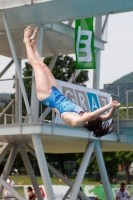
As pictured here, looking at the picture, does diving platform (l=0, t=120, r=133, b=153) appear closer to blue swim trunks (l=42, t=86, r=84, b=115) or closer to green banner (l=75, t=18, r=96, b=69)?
green banner (l=75, t=18, r=96, b=69)

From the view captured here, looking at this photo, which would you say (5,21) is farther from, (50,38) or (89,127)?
(89,127)

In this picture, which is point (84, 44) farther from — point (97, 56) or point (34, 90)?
point (34, 90)

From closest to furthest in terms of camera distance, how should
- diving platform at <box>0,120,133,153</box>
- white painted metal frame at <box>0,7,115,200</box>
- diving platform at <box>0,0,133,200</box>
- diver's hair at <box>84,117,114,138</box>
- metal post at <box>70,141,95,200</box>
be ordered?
diver's hair at <box>84,117,114,138</box> → diving platform at <box>0,0,133,200</box> → diving platform at <box>0,120,133,153</box> → white painted metal frame at <box>0,7,115,200</box> → metal post at <box>70,141,95,200</box>

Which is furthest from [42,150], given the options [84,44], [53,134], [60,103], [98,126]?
[98,126]

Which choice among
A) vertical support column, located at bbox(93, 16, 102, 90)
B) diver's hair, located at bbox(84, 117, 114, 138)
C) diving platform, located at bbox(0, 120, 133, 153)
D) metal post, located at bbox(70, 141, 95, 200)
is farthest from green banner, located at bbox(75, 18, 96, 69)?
diver's hair, located at bbox(84, 117, 114, 138)

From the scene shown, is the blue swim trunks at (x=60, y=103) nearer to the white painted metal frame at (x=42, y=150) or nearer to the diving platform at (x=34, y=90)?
the diving platform at (x=34, y=90)

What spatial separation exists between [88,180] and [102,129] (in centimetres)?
7464

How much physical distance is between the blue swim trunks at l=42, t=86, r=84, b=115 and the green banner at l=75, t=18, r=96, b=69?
12.6 m

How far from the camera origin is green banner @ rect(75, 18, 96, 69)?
78.4ft

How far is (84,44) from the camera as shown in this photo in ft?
78.7

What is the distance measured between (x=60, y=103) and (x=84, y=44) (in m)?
13.2

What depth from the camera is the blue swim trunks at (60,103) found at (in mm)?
10688

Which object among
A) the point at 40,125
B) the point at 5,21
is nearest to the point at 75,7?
the point at 5,21

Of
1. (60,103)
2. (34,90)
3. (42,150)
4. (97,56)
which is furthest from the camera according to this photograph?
(97,56)
